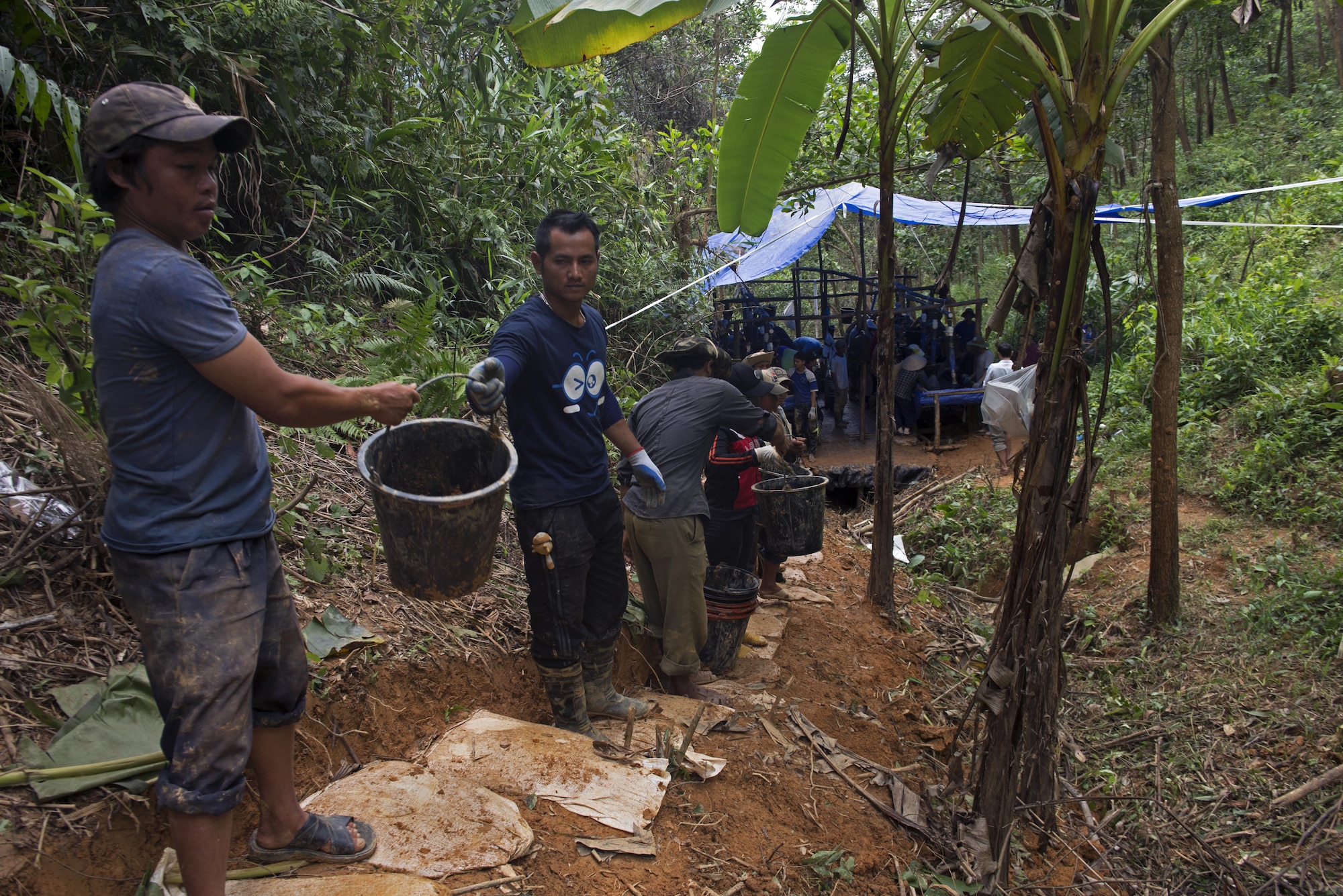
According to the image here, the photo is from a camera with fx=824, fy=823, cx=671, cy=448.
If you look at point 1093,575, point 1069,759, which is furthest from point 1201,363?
point 1069,759

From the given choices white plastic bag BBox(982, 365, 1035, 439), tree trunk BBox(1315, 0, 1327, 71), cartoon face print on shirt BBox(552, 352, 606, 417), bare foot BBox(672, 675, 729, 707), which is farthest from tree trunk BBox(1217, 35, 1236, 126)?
cartoon face print on shirt BBox(552, 352, 606, 417)

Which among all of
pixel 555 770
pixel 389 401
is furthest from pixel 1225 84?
pixel 389 401

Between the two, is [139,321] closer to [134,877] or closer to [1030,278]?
[134,877]

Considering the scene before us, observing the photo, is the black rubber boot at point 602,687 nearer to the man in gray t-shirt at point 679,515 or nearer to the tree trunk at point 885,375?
the man in gray t-shirt at point 679,515

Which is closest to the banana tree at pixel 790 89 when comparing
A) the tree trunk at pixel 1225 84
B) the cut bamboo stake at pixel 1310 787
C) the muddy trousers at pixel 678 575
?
the muddy trousers at pixel 678 575

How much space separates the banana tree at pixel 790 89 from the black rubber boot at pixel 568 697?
8.46 feet

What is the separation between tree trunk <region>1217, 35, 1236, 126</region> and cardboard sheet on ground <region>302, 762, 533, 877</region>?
72.0ft

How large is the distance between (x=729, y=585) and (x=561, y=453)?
2.02 m

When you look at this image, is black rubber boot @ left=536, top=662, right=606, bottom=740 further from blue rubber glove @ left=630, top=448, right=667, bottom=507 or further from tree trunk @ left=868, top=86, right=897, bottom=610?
tree trunk @ left=868, top=86, right=897, bottom=610

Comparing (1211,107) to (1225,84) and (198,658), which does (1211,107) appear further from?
(198,658)

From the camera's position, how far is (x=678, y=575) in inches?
159

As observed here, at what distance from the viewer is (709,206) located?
1125 centimetres

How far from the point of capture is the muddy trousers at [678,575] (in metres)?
4.00

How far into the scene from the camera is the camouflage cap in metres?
4.43
